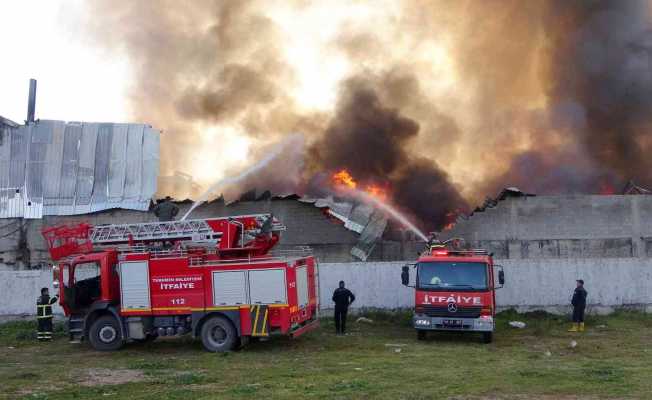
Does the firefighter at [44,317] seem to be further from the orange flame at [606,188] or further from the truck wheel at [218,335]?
the orange flame at [606,188]

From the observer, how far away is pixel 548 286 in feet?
63.9

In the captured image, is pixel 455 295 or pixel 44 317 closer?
pixel 455 295

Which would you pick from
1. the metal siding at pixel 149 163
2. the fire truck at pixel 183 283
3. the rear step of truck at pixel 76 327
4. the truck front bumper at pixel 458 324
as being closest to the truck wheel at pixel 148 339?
the fire truck at pixel 183 283

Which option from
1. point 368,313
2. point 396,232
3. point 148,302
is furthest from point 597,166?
point 148,302

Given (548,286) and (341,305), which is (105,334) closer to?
(341,305)

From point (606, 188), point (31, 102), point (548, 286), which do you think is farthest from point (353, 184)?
point (31, 102)

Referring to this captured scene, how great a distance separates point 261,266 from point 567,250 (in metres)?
14.4

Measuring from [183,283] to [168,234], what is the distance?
1.24 m

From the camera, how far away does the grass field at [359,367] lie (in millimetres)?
10031

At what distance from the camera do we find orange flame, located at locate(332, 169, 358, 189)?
32281 mm

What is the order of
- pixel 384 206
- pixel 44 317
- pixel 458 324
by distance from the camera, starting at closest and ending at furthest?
1. pixel 458 324
2. pixel 44 317
3. pixel 384 206

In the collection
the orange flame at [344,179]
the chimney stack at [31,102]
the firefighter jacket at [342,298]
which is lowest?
the firefighter jacket at [342,298]

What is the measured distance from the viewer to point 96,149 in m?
28.2

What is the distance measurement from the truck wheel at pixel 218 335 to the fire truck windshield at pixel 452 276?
449 centimetres
